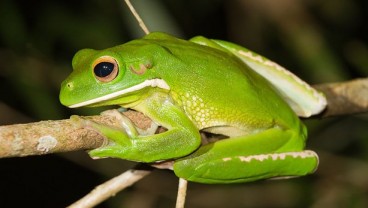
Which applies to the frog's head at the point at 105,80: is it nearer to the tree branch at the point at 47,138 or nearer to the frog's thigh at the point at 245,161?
the tree branch at the point at 47,138

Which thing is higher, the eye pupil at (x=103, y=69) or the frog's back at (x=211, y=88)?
the eye pupil at (x=103, y=69)

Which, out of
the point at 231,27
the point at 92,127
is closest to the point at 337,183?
the point at 231,27

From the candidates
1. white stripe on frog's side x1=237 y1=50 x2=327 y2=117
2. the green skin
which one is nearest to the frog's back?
the green skin

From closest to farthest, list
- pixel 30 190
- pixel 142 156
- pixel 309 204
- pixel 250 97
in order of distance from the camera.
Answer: pixel 142 156, pixel 250 97, pixel 309 204, pixel 30 190

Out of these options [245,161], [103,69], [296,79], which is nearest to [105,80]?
[103,69]

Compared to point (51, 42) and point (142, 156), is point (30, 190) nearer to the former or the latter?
point (51, 42)

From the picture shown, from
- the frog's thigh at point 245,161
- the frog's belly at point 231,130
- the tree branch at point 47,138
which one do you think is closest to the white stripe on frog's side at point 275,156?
the frog's thigh at point 245,161
